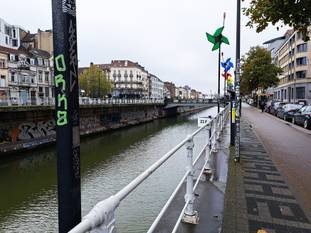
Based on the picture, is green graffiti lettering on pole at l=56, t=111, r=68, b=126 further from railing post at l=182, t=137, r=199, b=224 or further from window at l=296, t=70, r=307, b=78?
window at l=296, t=70, r=307, b=78

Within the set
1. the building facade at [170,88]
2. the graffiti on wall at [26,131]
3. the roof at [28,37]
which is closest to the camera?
the graffiti on wall at [26,131]

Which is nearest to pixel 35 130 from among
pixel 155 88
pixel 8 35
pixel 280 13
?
pixel 280 13

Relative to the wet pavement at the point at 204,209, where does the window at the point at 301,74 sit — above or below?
above

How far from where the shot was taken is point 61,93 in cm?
165

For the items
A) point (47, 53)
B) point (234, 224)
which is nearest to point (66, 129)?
point (234, 224)

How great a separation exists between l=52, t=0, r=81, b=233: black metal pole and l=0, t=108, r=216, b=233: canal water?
557 centimetres

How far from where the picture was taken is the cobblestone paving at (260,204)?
12.4 ft

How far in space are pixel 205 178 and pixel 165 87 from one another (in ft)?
512

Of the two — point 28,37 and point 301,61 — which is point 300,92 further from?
point 28,37

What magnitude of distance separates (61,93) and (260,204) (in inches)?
162

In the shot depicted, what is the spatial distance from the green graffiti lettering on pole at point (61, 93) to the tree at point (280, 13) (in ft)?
26.4

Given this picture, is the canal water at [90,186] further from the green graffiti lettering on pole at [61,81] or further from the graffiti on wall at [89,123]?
the graffiti on wall at [89,123]

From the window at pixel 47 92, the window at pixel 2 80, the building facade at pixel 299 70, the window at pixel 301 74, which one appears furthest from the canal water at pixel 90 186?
the window at pixel 301 74

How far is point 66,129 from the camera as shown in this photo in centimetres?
166
